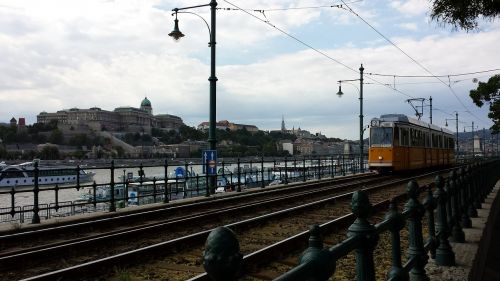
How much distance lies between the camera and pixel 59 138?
15362 centimetres

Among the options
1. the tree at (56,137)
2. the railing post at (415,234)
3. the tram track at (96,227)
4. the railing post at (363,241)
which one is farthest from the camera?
the tree at (56,137)

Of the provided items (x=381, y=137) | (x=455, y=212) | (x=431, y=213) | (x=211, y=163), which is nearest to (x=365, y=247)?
(x=431, y=213)

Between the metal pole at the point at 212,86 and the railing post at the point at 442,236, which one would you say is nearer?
the railing post at the point at 442,236

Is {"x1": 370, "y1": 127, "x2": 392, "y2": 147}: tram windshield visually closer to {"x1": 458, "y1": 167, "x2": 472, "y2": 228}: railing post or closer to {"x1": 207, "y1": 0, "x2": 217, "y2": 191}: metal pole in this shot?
{"x1": 207, "y1": 0, "x2": 217, "y2": 191}: metal pole

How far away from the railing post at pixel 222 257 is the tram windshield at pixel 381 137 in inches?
971

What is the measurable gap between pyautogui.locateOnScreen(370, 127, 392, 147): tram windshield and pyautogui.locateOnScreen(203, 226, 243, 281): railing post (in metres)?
24.7

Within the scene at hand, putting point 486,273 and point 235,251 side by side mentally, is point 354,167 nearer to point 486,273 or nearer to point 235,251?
point 486,273

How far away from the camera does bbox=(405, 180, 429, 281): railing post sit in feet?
12.3

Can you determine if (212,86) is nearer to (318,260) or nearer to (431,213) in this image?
(431,213)

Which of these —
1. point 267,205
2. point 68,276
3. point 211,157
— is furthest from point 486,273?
point 211,157

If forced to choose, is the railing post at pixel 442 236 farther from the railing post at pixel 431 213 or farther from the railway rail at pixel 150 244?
the railway rail at pixel 150 244

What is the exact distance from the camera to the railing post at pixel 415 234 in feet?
12.3

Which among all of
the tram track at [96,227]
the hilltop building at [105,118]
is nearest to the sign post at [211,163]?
the tram track at [96,227]

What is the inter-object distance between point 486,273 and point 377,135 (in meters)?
20.5
